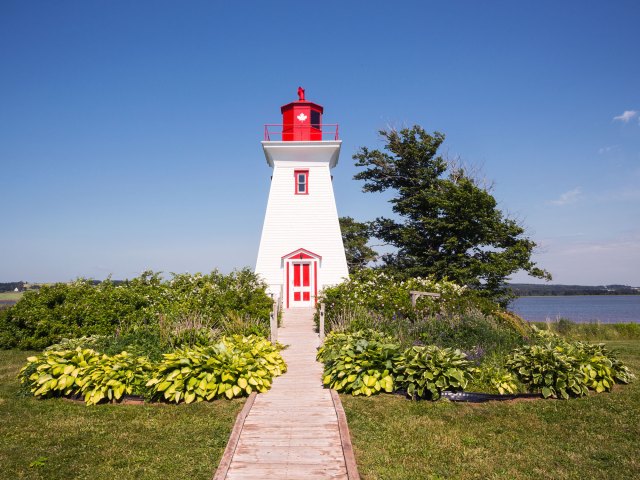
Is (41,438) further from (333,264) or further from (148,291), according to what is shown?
(333,264)

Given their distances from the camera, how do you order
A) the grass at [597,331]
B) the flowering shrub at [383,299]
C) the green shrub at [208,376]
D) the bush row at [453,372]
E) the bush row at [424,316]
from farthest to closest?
1. the grass at [597,331]
2. the flowering shrub at [383,299]
3. the bush row at [424,316]
4. the bush row at [453,372]
5. the green shrub at [208,376]

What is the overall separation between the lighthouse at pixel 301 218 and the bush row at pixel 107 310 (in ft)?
13.8

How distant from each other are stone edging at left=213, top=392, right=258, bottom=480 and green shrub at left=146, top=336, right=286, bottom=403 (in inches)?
23.5

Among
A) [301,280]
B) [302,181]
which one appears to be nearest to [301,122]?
[302,181]

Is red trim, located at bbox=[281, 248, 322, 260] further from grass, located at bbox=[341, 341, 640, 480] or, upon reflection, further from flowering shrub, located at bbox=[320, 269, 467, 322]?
grass, located at bbox=[341, 341, 640, 480]

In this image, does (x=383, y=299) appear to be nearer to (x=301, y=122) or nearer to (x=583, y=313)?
(x=301, y=122)

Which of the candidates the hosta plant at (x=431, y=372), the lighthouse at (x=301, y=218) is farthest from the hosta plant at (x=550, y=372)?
the lighthouse at (x=301, y=218)

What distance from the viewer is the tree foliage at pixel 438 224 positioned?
79.3 ft

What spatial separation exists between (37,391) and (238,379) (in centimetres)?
374

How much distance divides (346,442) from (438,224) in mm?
20007

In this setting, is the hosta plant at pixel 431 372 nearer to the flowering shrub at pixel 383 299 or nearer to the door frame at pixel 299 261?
the flowering shrub at pixel 383 299

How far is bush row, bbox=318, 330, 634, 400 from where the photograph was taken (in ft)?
26.7

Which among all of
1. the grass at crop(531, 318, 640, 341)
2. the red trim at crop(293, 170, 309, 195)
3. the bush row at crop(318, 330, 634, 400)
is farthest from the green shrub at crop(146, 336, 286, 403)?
the grass at crop(531, 318, 640, 341)

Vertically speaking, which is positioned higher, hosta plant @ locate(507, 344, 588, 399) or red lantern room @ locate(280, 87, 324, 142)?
red lantern room @ locate(280, 87, 324, 142)
